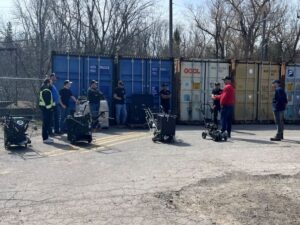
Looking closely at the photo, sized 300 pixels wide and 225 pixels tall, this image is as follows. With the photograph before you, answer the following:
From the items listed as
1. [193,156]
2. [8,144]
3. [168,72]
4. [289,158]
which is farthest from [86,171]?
[168,72]

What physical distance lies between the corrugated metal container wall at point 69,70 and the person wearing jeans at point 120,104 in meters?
1.61

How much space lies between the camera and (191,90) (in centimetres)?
1978

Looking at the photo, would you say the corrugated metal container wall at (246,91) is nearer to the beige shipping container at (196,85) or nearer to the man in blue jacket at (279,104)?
the beige shipping container at (196,85)

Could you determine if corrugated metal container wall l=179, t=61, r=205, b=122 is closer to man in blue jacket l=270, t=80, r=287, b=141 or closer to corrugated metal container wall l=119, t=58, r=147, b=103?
corrugated metal container wall l=119, t=58, r=147, b=103

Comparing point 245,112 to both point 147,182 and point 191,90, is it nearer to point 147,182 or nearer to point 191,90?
point 191,90

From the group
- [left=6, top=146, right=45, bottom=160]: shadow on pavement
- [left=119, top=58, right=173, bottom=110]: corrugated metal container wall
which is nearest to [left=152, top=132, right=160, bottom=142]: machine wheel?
[left=6, top=146, right=45, bottom=160]: shadow on pavement

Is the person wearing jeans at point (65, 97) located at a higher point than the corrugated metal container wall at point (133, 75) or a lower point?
lower

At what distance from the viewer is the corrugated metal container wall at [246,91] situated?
20359 millimetres

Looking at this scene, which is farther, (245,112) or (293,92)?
(293,92)

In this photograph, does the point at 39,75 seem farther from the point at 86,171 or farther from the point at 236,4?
the point at 236,4

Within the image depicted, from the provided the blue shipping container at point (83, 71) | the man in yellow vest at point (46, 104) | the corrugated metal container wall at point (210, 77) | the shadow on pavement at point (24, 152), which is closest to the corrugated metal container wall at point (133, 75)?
the blue shipping container at point (83, 71)

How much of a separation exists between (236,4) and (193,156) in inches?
1251

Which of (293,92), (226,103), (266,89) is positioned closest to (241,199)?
(226,103)

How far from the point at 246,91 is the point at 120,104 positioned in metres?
6.14
